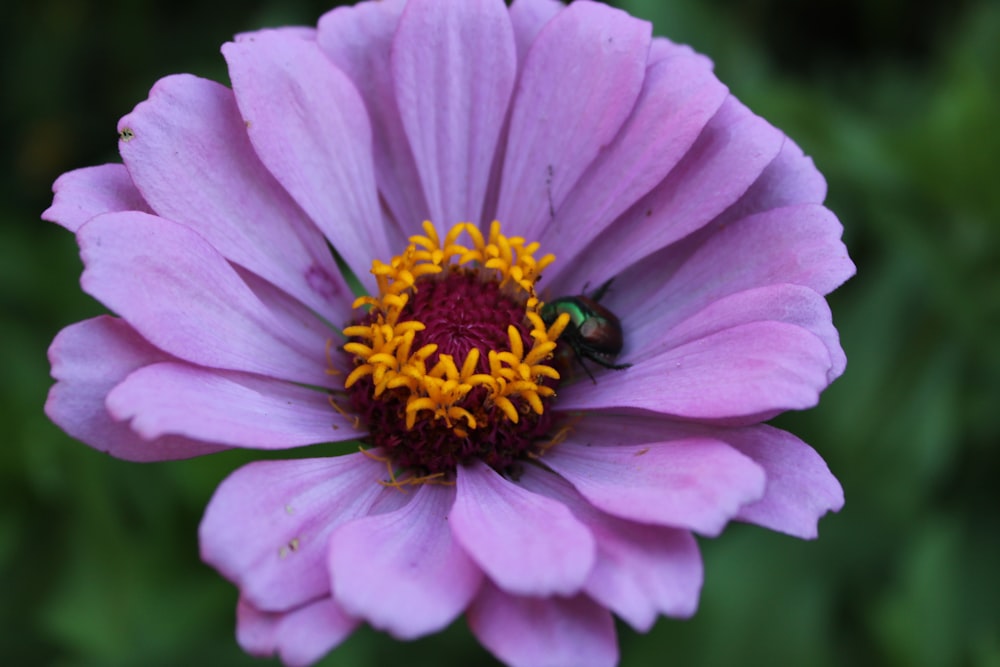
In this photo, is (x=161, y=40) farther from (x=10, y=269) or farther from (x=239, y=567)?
(x=239, y=567)

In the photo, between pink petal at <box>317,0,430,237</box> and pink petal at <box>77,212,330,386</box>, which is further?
pink petal at <box>317,0,430,237</box>

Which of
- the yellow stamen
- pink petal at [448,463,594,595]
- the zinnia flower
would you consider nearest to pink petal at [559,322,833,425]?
the zinnia flower

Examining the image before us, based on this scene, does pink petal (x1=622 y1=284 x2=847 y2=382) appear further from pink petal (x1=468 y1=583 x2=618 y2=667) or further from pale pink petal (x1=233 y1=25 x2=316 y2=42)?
pale pink petal (x1=233 y1=25 x2=316 y2=42)

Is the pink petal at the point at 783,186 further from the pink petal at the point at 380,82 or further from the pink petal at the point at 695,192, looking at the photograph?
the pink petal at the point at 380,82

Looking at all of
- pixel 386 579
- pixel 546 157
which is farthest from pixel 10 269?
pixel 386 579

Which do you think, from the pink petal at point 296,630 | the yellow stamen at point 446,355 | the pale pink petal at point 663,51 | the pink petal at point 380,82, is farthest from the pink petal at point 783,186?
the pink petal at point 296,630

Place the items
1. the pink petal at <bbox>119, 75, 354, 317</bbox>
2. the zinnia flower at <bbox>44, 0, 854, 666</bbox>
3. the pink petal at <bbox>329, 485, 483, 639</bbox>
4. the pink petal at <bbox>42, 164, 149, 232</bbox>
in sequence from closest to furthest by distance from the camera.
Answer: the pink petal at <bbox>329, 485, 483, 639</bbox> < the zinnia flower at <bbox>44, 0, 854, 666</bbox> < the pink petal at <bbox>42, 164, 149, 232</bbox> < the pink petal at <bbox>119, 75, 354, 317</bbox>
